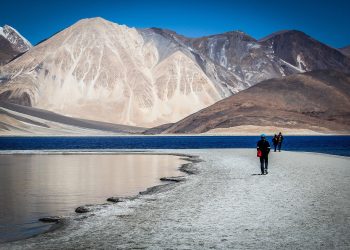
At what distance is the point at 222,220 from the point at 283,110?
16597 cm

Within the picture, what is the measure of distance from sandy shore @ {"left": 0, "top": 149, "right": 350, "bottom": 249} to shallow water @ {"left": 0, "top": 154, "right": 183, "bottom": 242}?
1.51m

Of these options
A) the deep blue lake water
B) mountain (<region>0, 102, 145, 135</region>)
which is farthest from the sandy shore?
mountain (<region>0, 102, 145, 135</region>)

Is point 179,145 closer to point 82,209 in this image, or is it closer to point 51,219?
point 82,209

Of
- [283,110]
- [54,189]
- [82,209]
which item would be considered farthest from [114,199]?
[283,110]

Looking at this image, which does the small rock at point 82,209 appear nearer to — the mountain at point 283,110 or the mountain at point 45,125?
the mountain at point 45,125

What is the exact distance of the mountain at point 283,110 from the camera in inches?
6309

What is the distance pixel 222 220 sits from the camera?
499 inches

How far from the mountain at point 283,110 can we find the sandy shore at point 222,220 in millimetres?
139368

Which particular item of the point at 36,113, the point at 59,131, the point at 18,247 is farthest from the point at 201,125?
the point at 18,247

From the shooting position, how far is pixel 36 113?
179m

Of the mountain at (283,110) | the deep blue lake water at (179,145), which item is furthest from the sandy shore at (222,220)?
the mountain at (283,110)

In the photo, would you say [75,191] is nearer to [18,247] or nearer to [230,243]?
[18,247]

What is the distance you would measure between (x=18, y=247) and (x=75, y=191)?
1054 cm

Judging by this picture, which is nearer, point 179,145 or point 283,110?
point 179,145
